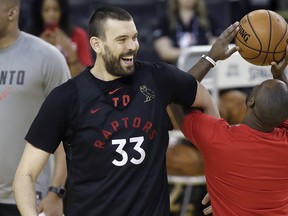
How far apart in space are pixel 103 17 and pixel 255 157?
1.09 metres

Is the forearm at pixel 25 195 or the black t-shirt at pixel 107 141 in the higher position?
the black t-shirt at pixel 107 141

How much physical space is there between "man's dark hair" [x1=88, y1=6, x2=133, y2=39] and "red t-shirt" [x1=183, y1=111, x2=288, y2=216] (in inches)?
29.5

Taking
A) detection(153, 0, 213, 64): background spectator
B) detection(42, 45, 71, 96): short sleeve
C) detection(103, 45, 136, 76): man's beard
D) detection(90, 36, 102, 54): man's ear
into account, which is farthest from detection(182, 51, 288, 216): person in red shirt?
detection(153, 0, 213, 64): background spectator

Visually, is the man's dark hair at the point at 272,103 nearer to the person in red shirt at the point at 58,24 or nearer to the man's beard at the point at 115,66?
the man's beard at the point at 115,66

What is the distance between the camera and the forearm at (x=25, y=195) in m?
4.24

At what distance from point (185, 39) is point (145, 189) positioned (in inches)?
172

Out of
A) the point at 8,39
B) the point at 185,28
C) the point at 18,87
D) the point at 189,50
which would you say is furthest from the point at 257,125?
the point at 185,28

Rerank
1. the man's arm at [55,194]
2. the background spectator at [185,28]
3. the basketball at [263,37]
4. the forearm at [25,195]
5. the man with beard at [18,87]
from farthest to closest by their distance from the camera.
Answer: the background spectator at [185,28] < the man with beard at [18,87] < the man's arm at [55,194] < the basketball at [263,37] < the forearm at [25,195]

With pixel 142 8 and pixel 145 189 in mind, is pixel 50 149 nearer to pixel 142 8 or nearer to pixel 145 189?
pixel 145 189

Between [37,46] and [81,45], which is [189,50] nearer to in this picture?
[81,45]

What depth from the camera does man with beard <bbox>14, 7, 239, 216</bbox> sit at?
14.1 ft

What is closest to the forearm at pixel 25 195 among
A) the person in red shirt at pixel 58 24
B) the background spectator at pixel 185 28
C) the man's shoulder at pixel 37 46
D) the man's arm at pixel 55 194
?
the man's arm at pixel 55 194

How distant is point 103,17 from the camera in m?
4.40

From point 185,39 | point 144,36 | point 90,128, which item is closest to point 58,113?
point 90,128
